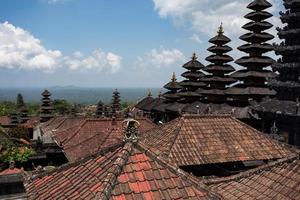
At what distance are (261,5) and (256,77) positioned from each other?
7.22m

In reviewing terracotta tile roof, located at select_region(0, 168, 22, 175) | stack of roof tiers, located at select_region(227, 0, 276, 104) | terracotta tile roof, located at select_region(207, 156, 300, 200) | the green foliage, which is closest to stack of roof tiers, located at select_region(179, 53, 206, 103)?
stack of roof tiers, located at select_region(227, 0, 276, 104)

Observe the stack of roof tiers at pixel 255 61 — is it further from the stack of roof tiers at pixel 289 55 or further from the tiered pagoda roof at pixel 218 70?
the stack of roof tiers at pixel 289 55

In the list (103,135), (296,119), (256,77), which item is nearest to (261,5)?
(256,77)

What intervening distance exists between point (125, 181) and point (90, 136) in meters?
19.1

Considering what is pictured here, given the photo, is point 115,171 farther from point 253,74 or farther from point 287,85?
point 253,74

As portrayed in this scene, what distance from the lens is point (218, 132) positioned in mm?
17391

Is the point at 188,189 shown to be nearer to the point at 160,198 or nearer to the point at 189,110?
the point at 160,198

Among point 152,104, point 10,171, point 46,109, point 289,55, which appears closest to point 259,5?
point 289,55

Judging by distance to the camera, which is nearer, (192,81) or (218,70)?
(218,70)

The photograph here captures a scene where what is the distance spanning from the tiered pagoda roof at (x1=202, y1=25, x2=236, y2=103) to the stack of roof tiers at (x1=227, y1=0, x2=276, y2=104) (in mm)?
2028

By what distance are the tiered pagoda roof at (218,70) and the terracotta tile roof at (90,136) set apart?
7.76 meters

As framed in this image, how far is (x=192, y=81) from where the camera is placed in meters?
39.9

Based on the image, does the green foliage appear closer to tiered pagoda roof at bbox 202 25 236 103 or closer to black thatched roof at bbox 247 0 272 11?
tiered pagoda roof at bbox 202 25 236 103

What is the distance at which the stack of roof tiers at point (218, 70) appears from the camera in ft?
112
